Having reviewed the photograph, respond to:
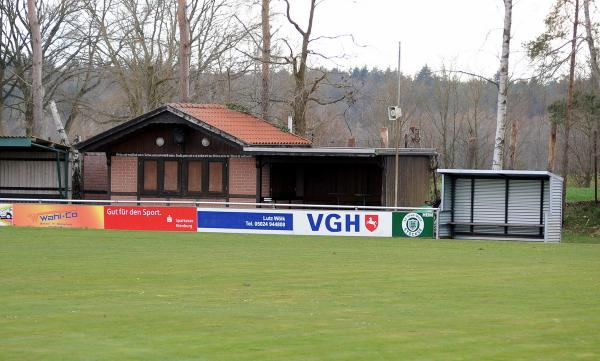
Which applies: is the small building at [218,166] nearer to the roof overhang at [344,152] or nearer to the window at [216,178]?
the window at [216,178]

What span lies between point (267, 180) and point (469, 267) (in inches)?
603

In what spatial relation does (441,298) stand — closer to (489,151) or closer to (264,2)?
(264,2)

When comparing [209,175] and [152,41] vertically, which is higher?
[152,41]

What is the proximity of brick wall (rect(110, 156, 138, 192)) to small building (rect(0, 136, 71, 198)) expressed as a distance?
9.36 ft

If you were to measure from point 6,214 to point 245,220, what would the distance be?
8.45 meters

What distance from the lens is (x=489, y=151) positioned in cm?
7681

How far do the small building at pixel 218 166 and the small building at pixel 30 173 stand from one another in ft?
10.0

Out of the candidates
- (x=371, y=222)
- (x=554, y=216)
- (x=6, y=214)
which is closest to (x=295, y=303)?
(x=371, y=222)

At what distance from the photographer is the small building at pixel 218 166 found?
35344 mm

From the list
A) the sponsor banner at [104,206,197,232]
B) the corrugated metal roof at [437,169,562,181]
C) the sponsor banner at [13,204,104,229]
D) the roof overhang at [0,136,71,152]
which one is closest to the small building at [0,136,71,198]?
the roof overhang at [0,136,71,152]

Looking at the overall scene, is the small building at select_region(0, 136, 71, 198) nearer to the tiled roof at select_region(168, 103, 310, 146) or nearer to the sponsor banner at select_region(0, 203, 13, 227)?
the sponsor banner at select_region(0, 203, 13, 227)

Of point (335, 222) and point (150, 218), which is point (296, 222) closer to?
point (335, 222)

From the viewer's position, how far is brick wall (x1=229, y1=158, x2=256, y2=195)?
35.6 meters

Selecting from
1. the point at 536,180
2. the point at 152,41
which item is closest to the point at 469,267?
the point at 536,180
